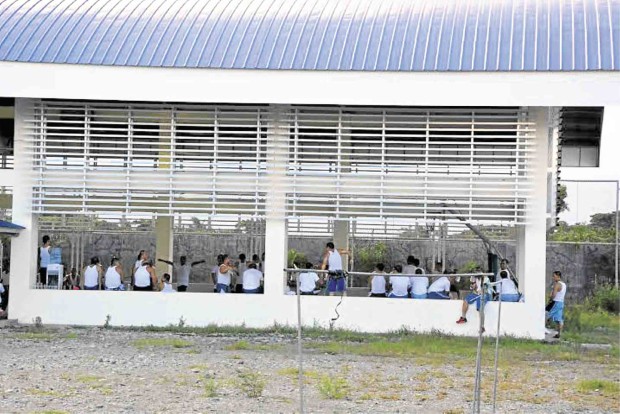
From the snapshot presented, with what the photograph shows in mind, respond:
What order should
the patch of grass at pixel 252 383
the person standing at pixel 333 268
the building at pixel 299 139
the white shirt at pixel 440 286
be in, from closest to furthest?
the patch of grass at pixel 252 383, the building at pixel 299 139, the white shirt at pixel 440 286, the person standing at pixel 333 268

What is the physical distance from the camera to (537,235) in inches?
797

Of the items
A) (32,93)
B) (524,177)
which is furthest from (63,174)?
(524,177)

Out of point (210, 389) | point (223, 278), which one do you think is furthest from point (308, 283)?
point (210, 389)

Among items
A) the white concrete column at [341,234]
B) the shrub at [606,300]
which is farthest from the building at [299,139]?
the shrub at [606,300]

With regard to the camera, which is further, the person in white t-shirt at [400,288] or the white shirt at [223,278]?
the white shirt at [223,278]

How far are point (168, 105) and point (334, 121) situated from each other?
9.54 feet

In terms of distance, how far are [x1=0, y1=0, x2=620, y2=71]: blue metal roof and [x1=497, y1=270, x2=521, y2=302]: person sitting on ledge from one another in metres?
3.39

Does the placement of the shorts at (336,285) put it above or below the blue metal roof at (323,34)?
below

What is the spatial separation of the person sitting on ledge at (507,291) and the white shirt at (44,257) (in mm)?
8181

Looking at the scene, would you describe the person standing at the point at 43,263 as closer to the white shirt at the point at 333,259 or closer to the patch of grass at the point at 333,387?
the white shirt at the point at 333,259

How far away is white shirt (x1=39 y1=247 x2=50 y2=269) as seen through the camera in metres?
22.4

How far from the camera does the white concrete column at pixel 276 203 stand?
20719mm

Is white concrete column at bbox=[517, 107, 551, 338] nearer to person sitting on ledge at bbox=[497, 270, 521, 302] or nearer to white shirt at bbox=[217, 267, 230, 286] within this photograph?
person sitting on ledge at bbox=[497, 270, 521, 302]

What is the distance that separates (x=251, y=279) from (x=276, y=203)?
4.84ft
